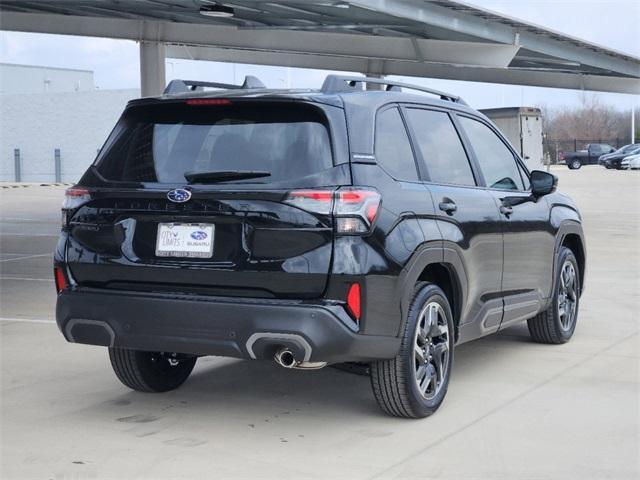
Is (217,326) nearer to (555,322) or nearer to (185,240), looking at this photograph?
(185,240)

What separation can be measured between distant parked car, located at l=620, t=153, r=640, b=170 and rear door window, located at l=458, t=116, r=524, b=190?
51.0 metres

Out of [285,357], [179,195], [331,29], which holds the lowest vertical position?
[285,357]

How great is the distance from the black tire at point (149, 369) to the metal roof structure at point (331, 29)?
12985 millimetres

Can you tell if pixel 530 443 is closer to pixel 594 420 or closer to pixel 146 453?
pixel 594 420

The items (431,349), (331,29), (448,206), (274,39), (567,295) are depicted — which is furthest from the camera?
(274,39)

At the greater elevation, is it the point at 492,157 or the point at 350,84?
the point at 350,84

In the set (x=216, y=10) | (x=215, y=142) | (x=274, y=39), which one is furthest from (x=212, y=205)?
(x=274, y=39)

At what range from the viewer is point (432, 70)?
118 ft

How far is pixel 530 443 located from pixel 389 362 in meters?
0.86

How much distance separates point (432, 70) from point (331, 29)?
11319 mm

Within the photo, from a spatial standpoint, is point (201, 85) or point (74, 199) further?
point (201, 85)

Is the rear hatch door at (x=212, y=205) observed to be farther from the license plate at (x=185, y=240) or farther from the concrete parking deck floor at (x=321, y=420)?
the concrete parking deck floor at (x=321, y=420)

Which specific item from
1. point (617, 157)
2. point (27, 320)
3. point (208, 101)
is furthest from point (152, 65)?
point (617, 157)

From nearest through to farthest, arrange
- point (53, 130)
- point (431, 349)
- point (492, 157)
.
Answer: point (431, 349) → point (492, 157) → point (53, 130)
